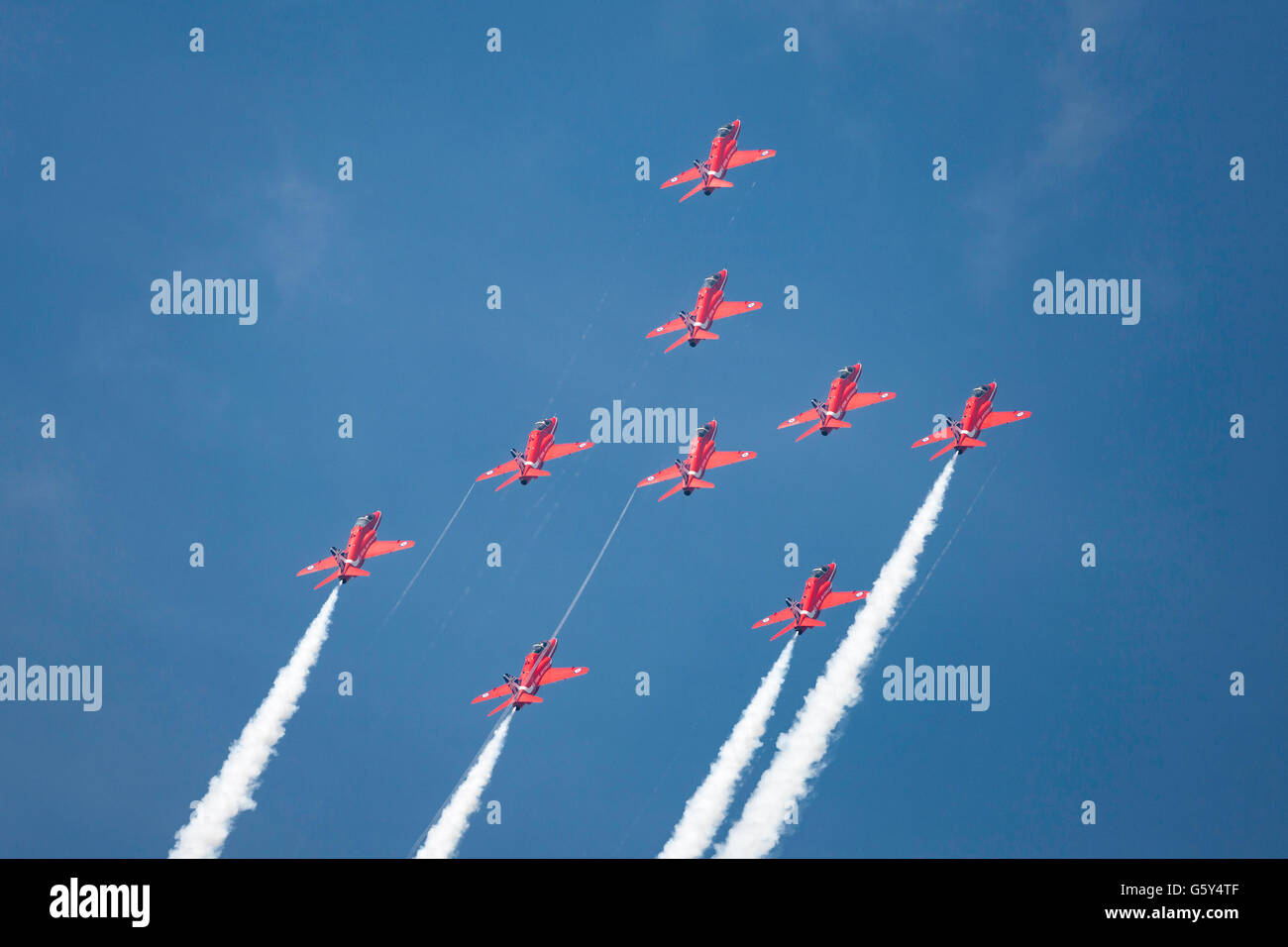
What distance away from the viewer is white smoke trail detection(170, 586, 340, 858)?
307 feet

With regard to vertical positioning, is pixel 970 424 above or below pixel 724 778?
above

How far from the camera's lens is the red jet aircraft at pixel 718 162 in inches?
3979

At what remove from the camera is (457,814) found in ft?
314

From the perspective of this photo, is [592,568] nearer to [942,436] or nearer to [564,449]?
[564,449]

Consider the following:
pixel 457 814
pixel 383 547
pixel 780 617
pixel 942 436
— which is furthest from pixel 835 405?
pixel 457 814

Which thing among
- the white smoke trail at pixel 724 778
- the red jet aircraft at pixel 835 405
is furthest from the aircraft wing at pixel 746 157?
the white smoke trail at pixel 724 778

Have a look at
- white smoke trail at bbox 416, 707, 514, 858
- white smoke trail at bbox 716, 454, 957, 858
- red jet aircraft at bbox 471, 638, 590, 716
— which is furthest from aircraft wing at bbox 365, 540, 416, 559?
white smoke trail at bbox 716, 454, 957, 858

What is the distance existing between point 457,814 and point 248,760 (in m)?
13.9

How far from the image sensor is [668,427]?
105500mm

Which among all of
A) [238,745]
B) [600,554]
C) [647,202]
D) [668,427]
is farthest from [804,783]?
[647,202]

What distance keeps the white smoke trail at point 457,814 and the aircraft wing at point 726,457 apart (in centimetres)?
2031
